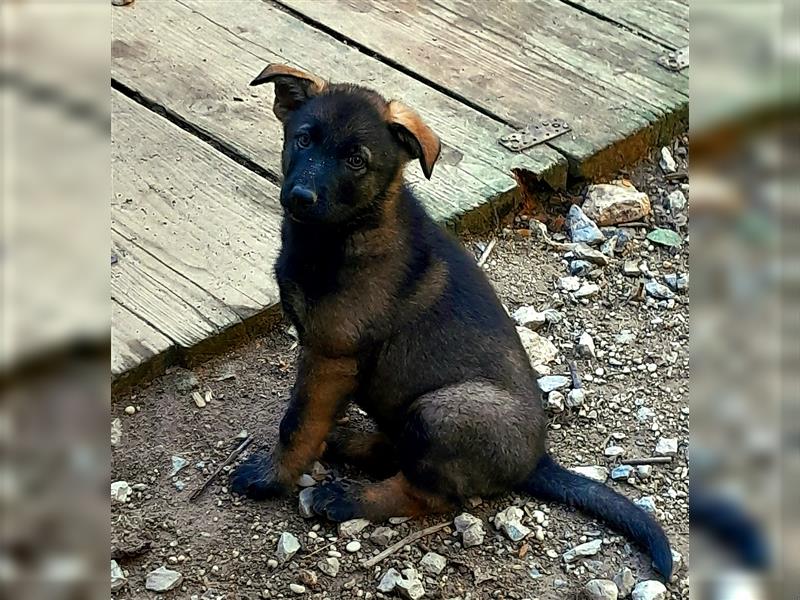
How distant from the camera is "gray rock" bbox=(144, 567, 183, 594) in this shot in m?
3.27

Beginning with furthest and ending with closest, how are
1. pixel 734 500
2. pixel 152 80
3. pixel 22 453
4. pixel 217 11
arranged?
pixel 217 11 < pixel 152 80 < pixel 734 500 < pixel 22 453

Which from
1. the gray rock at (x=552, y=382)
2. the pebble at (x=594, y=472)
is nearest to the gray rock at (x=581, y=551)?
the pebble at (x=594, y=472)

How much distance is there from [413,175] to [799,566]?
12.7ft

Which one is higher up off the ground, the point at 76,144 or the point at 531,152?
the point at 76,144

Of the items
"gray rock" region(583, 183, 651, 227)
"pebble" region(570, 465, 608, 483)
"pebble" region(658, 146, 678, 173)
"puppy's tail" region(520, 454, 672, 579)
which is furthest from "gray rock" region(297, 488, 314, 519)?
"pebble" region(658, 146, 678, 173)

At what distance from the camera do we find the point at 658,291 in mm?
4574

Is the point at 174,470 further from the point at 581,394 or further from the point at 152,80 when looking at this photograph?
the point at 152,80

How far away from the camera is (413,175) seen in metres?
4.84

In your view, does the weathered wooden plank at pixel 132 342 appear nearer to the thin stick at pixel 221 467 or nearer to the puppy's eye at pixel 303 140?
the thin stick at pixel 221 467

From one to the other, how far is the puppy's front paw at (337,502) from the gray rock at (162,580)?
47cm

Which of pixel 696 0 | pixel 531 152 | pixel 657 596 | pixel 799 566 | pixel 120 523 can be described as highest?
pixel 696 0

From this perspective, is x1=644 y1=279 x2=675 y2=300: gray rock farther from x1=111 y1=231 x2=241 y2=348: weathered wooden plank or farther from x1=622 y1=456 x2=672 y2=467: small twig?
x1=111 y1=231 x2=241 y2=348: weathered wooden plank

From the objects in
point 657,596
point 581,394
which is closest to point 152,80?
point 581,394

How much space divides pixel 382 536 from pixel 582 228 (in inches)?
76.7
